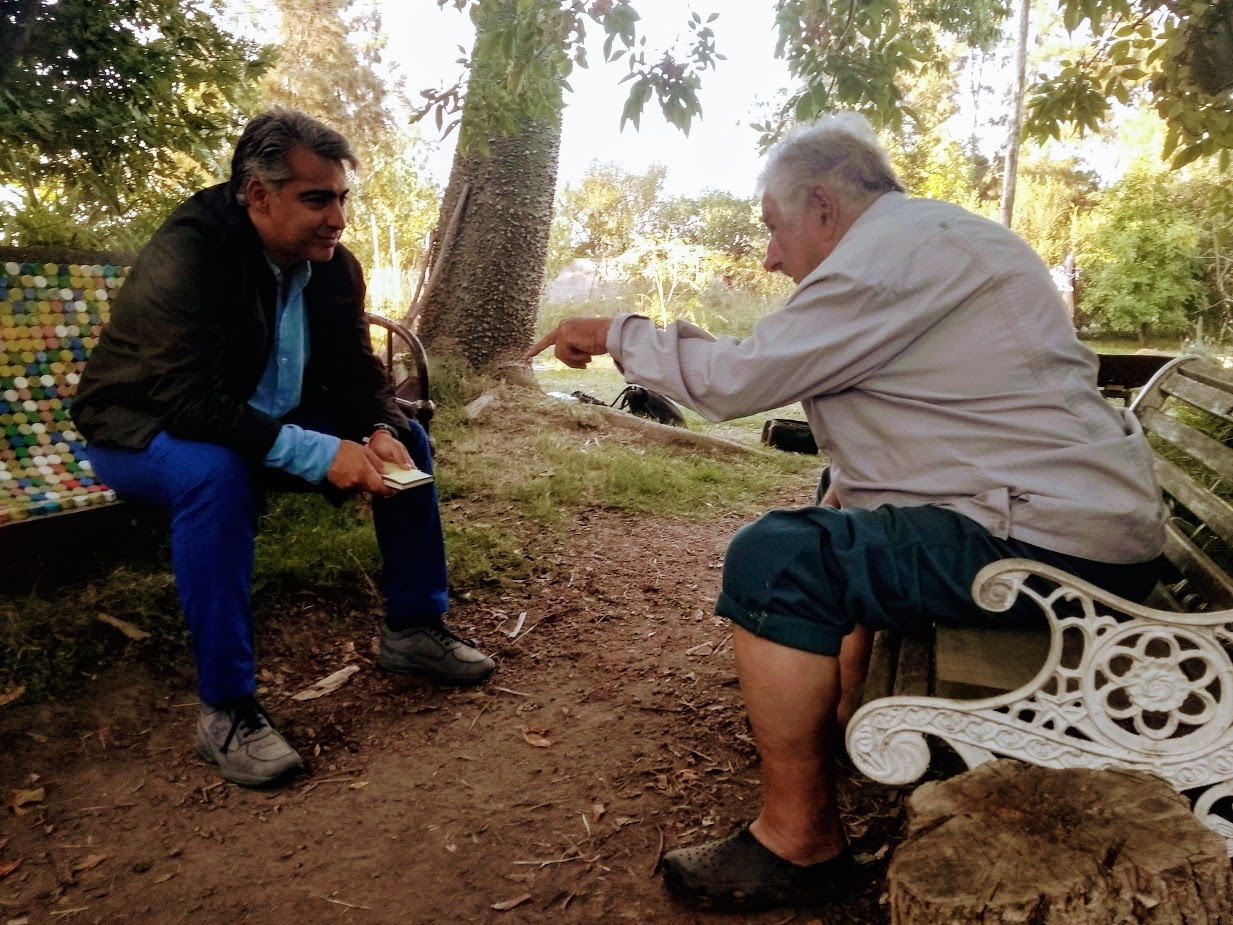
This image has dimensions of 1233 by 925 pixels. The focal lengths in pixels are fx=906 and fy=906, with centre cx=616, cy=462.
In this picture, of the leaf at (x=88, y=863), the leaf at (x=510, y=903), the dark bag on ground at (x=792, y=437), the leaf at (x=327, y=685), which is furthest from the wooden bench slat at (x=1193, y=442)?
the dark bag on ground at (x=792, y=437)

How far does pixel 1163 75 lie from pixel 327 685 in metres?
3.59

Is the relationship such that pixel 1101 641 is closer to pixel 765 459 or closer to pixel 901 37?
pixel 901 37

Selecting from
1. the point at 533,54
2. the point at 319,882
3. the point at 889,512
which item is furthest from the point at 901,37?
the point at 319,882

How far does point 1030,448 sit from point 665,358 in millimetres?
742

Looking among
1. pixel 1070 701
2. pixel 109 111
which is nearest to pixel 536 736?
pixel 1070 701

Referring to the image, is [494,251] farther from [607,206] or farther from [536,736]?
[607,206]

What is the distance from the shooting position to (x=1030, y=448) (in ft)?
5.65

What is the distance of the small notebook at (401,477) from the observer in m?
2.53

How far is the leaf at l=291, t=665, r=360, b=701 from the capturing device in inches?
110

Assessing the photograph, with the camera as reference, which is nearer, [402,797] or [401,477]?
[402,797]

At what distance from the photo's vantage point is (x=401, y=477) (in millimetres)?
2576

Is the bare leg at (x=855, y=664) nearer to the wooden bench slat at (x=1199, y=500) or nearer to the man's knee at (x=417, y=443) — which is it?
the wooden bench slat at (x=1199, y=500)

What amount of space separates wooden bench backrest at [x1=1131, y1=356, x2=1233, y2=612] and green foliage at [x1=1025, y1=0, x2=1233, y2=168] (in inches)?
36.1

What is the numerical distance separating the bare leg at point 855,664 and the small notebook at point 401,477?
126 cm
